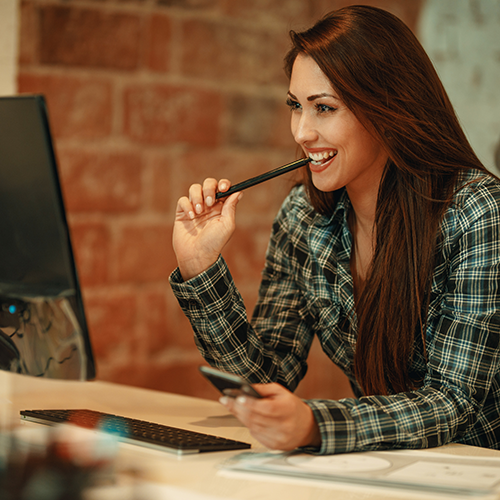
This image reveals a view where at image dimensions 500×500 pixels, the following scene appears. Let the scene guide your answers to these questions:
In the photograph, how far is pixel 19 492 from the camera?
71 centimetres

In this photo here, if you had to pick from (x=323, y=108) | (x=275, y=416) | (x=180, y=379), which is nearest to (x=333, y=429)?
(x=275, y=416)

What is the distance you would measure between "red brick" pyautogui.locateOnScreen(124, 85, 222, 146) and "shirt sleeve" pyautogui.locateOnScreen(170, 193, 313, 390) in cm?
66

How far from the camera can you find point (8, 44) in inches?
68.2

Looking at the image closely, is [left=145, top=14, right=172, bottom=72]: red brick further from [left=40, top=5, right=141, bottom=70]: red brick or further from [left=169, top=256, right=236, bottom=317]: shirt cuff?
[left=169, top=256, right=236, bottom=317]: shirt cuff

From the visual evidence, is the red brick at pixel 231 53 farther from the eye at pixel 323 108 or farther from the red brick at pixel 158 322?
the eye at pixel 323 108

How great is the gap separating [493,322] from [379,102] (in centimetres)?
44

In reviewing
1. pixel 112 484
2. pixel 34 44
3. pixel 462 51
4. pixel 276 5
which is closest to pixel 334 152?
pixel 112 484

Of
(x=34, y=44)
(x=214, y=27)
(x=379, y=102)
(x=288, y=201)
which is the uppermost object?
(x=214, y=27)

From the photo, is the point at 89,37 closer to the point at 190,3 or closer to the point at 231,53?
the point at 190,3

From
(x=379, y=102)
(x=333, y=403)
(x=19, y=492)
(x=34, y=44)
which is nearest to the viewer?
(x=19, y=492)

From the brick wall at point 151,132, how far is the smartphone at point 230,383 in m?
1.14

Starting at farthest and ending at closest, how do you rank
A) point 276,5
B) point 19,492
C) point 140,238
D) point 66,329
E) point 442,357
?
1. point 276,5
2. point 140,238
3. point 442,357
4. point 66,329
5. point 19,492

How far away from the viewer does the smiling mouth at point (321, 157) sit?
129 centimetres

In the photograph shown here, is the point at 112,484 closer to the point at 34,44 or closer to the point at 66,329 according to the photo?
the point at 66,329
